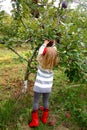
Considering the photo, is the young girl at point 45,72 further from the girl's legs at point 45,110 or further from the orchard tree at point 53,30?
the orchard tree at point 53,30

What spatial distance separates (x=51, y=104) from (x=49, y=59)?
1192 millimetres

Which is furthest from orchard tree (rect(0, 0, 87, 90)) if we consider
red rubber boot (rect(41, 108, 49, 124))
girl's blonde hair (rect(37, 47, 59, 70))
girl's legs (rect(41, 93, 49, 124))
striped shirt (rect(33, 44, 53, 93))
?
red rubber boot (rect(41, 108, 49, 124))

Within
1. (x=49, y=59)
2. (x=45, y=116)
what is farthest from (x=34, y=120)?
(x=49, y=59)

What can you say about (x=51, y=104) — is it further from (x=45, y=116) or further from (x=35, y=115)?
(x=35, y=115)

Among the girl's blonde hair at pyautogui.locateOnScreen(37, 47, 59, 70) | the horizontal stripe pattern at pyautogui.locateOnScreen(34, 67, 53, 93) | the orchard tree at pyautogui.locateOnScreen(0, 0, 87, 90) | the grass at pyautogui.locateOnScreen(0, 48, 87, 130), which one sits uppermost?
the orchard tree at pyautogui.locateOnScreen(0, 0, 87, 90)

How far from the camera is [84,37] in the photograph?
4.30 metres

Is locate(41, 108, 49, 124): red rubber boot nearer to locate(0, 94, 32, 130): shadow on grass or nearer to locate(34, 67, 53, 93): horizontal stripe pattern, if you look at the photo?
locate(0, 94, 32, 130): shadow on grass

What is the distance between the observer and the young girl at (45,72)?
14.1ft

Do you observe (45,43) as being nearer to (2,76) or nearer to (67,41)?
(67,41)

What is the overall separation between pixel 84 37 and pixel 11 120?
1.55 metres

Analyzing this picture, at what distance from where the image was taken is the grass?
4664mm

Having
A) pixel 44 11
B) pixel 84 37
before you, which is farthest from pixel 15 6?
pixel 84 37

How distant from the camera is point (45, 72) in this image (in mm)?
4465

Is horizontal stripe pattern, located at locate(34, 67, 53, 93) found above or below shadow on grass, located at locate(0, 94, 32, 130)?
above
